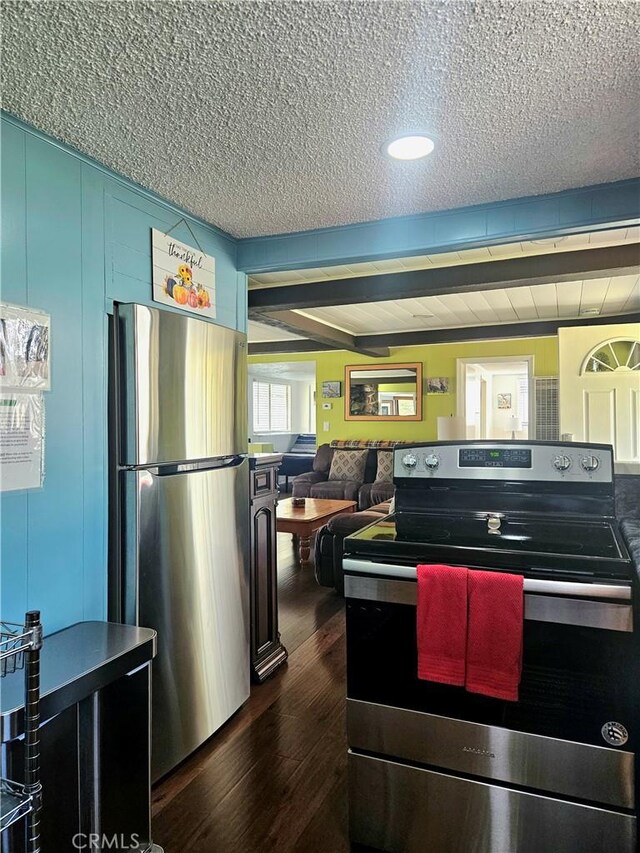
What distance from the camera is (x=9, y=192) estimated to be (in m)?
1.54

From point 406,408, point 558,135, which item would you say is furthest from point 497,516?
point 406,408

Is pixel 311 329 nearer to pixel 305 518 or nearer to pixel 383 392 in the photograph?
pixel 305 518

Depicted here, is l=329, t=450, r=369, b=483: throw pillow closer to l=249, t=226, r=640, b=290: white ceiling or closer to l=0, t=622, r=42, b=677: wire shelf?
l=249, t=226, r=640, b=290: white ceiling

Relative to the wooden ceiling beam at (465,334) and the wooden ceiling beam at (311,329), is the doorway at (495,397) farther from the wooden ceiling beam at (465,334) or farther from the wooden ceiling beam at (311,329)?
the wooden ceiling beam at (311,329)

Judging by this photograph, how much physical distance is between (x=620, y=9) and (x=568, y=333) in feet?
10.4

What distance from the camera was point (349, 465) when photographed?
24.2ft

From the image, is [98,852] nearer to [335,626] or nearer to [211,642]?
[211,642]

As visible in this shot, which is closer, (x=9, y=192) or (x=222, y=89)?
(x=222, y=89)

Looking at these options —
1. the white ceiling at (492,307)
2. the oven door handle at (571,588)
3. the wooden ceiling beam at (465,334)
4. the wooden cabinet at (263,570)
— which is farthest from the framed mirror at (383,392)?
the oven door handle at (571,588)

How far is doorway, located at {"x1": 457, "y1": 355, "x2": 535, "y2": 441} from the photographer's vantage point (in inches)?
280

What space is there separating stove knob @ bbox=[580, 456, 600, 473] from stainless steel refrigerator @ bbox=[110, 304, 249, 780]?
1.40 m

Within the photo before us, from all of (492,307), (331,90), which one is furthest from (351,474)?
(331,90)

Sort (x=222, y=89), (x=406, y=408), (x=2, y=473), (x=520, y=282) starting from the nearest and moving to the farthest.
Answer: (x=222, y=89) → (x=2, y=473) → (x=520, y=282) → (x=406, y=408)
